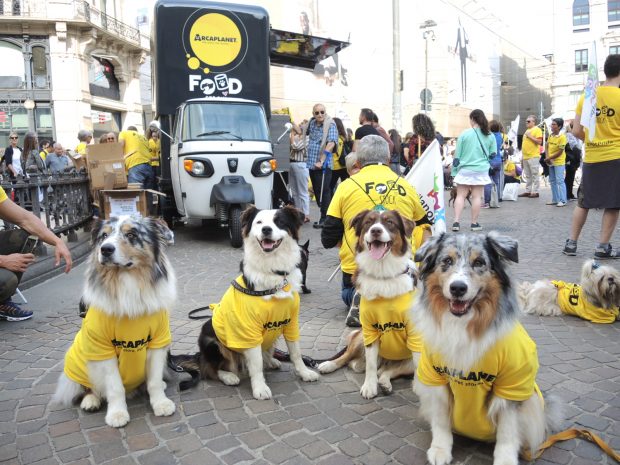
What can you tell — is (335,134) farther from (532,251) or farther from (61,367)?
(61,367)

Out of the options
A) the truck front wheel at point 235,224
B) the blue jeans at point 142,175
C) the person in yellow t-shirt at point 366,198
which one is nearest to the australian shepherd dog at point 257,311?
the person in yellow t-shirt at point 366,198

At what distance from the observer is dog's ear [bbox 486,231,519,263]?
2.58 m

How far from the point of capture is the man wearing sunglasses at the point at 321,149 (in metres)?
10.6

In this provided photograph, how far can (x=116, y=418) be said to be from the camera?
10.6 ft

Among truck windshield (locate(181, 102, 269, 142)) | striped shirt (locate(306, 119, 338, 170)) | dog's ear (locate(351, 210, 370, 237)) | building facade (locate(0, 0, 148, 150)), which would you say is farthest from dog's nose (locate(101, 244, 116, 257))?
building facade (locate(0, 0, 148, 150))

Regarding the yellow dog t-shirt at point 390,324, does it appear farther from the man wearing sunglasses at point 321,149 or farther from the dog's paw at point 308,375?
the man wearing sunglasses at point 321,149

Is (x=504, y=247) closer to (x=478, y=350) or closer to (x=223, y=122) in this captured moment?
(x=478, y=350)

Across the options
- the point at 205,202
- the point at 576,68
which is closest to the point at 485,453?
the point at 205,202

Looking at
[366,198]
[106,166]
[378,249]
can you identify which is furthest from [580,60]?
[378,249]

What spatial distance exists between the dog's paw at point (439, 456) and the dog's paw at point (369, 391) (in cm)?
87

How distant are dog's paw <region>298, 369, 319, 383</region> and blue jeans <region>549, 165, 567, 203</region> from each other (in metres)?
12.0

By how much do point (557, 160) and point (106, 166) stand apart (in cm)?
1113

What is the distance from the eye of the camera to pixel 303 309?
578 centimetres

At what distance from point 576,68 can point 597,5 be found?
7.15m
